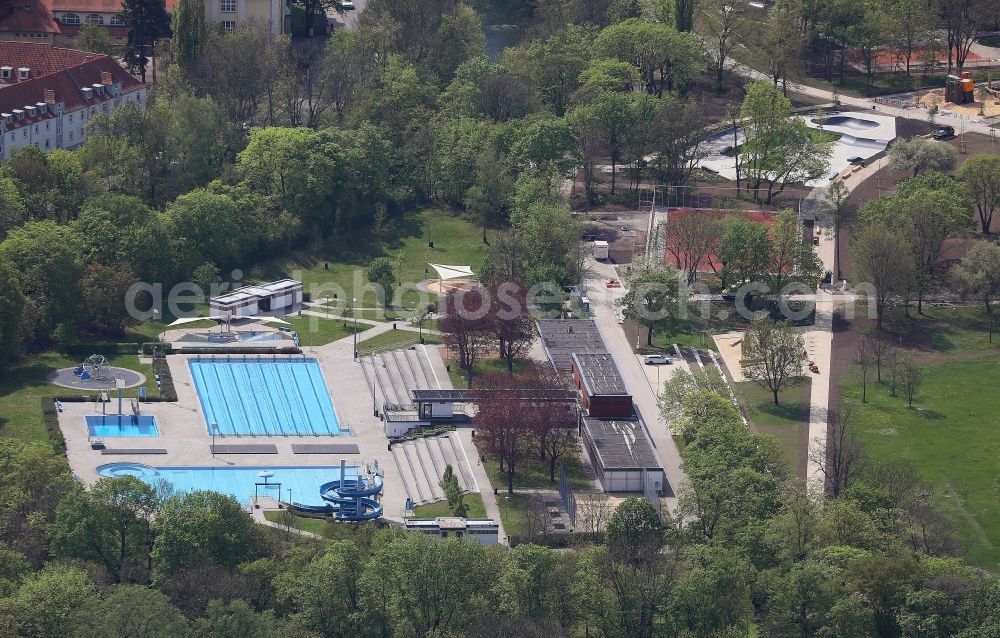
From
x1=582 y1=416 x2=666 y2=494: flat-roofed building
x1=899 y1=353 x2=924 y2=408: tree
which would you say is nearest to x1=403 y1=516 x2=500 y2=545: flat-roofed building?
x1=582 y1=416 x2=666 y2=494: flat-roofed building

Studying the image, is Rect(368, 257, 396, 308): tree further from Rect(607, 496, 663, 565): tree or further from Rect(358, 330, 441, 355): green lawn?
Rect(607, 496, 663, 565): tree

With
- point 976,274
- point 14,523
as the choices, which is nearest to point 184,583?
point 14,523

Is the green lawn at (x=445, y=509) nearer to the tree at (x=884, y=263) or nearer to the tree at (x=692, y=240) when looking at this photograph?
the tree at (x=692, y=240)

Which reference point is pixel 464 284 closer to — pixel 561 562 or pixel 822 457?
pixel 822 457

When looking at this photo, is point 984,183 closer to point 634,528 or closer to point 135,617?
point 634,528

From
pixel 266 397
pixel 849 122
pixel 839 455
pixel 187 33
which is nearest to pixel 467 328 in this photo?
pixel 266 397

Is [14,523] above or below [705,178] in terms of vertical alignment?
below
